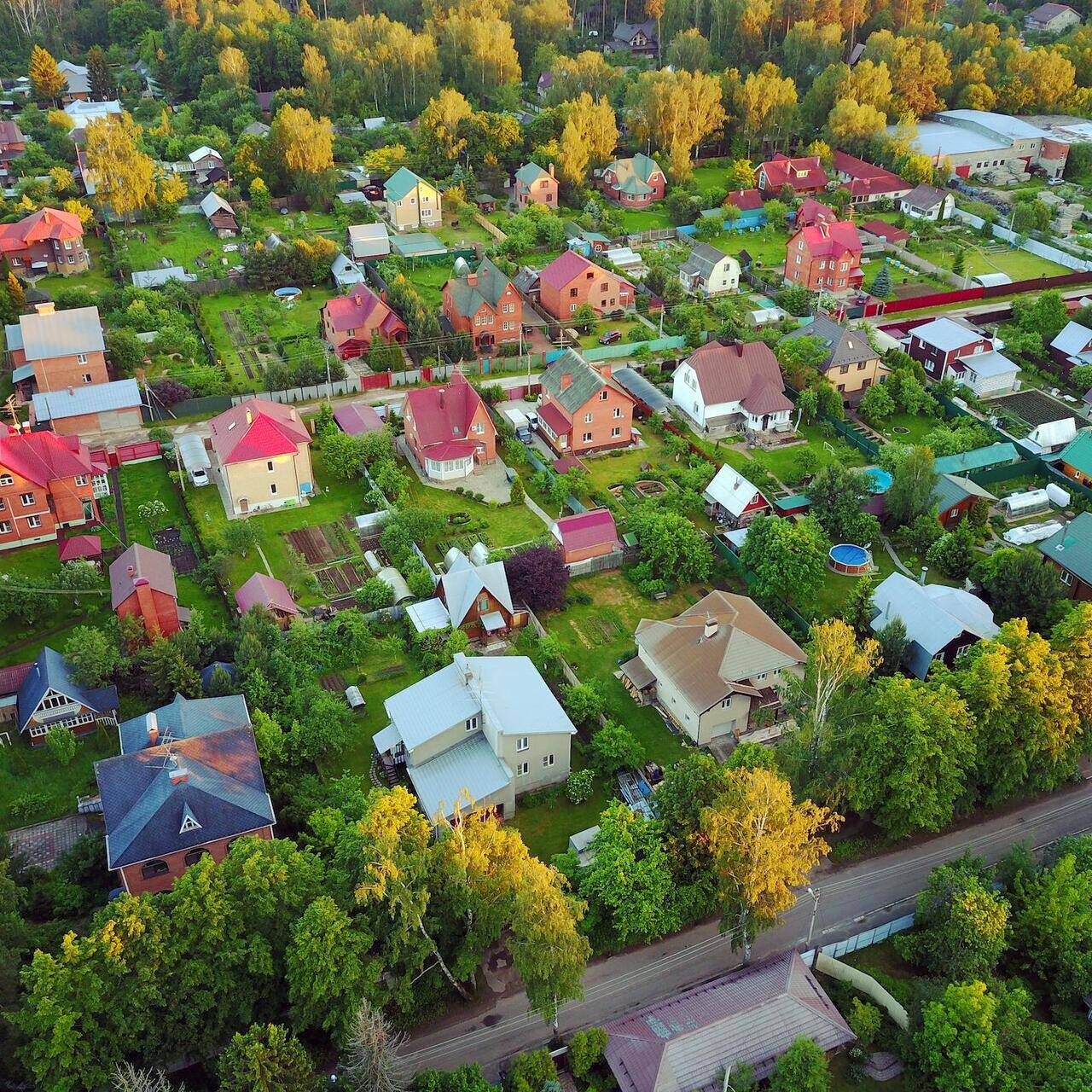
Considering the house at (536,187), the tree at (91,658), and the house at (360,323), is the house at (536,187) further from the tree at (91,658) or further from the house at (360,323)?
the tree at (91,658)

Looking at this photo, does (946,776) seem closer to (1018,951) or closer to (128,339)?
(1018,951)

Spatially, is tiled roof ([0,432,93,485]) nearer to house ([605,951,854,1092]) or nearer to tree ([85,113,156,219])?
house ([605,951,854,1092])

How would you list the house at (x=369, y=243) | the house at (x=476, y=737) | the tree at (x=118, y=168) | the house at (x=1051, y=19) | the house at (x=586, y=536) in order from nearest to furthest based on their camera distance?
1. the house at (x=476, y=737)
2. the house at (x=586, y=536)
3. the house at (x=369, y=243)
4. the tree at (x=118, y=168)
5. the house at (x=1051, y=19)

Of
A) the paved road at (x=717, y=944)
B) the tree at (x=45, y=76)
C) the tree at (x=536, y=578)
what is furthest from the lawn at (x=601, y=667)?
the tree at (x=45, y=76)

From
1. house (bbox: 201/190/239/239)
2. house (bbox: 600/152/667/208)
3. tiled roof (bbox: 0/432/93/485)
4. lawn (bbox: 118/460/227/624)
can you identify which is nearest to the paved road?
lawn (bbox: 118/460/227/624)

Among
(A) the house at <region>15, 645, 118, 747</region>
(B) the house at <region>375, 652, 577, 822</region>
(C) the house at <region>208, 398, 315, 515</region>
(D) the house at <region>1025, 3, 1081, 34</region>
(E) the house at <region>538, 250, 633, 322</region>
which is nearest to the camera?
(B) the house at <region>375, 652, 577, 822</region>

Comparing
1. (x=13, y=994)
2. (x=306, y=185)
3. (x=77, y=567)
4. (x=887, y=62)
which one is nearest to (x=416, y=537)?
(x=77, y=567)
